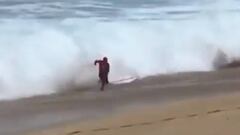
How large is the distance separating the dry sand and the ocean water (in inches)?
77.7

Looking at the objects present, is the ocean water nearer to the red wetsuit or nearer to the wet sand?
the red wetsuit

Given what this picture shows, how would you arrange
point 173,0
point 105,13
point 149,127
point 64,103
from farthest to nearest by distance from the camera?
1. point 173,0
2. point 105,13
3. point 64,103
4. point 149,127

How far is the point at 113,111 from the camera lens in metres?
6.59

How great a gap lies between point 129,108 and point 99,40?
3.62 m

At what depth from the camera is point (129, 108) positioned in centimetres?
669

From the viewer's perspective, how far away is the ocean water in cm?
857

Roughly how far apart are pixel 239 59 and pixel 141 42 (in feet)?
4.33

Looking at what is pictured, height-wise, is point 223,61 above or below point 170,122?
above

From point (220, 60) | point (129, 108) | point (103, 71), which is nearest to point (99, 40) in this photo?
point (220, 60)

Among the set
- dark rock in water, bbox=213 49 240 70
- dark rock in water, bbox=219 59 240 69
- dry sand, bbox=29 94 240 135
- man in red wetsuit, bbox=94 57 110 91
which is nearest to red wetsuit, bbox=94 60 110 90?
man in red wetsuit, bbox=94 57 110 91

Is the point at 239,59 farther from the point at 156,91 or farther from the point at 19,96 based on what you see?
the point at 19,96

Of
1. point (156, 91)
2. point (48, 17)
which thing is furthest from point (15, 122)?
A: point (48, 17)

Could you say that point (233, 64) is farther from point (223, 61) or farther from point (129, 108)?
point (129, 108)

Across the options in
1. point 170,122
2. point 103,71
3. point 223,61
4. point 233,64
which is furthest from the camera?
point 223,61
